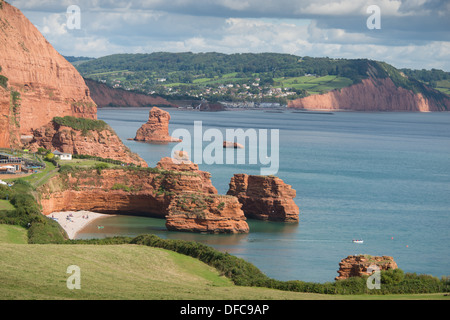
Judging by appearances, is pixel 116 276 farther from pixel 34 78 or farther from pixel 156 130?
pixel 156 130

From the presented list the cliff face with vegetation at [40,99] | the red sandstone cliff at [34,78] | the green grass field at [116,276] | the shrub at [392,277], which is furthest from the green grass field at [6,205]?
the red sandstone cliff at [34,78]

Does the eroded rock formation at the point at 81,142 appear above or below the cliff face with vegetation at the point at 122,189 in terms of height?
above

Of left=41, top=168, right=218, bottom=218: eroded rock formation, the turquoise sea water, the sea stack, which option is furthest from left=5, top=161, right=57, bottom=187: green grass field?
the sea stack

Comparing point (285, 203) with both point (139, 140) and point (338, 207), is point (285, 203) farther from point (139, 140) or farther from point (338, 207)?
point (139, 140)

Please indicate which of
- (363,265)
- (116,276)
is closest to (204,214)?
(363,265)

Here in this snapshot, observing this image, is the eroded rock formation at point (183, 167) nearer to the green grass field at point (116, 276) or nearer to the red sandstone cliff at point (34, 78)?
the red sandstone cliff at point (34, 78)

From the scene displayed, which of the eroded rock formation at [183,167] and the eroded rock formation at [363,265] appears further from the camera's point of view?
the eroded rock formation at [183,167]
